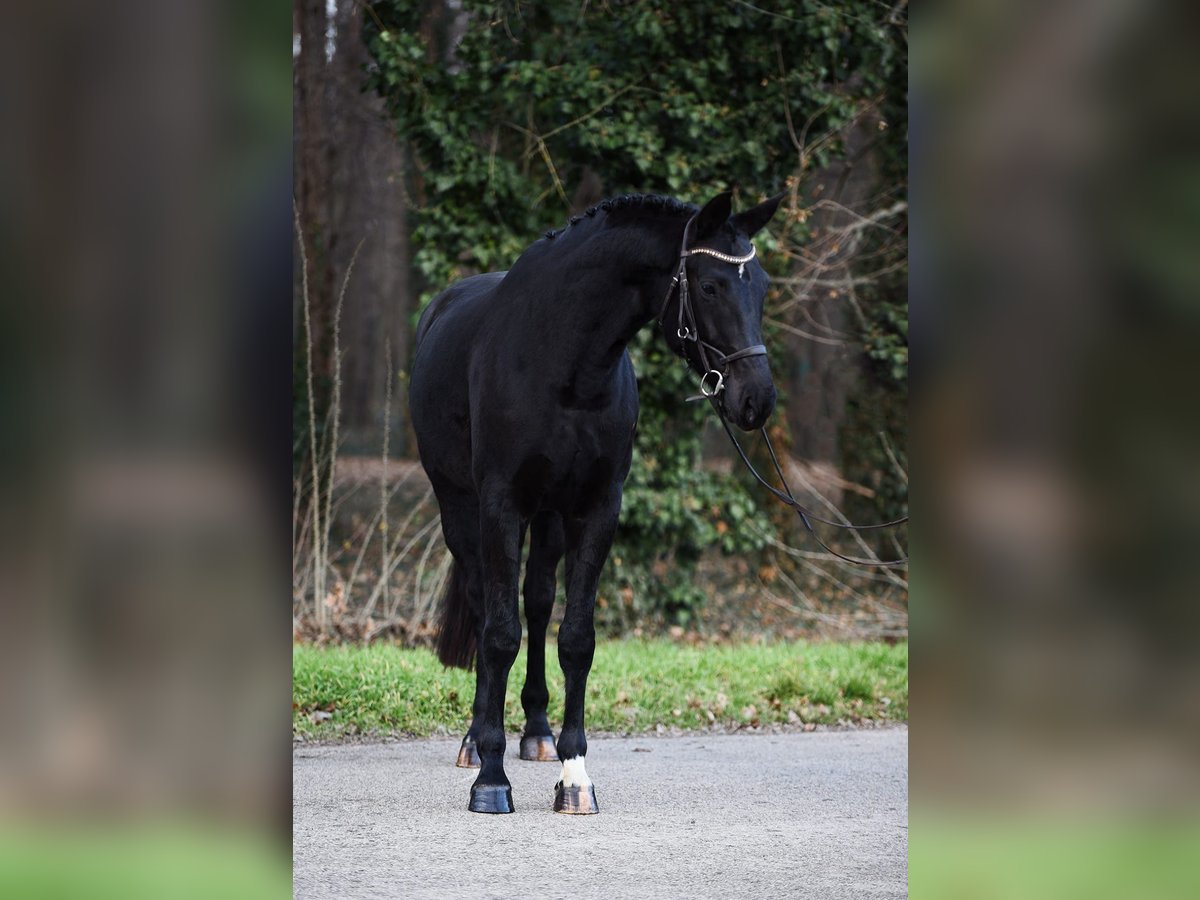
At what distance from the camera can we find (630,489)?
Answer: 10.8 m

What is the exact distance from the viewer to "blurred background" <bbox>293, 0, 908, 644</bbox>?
419 inches

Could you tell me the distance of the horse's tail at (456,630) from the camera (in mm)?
7059

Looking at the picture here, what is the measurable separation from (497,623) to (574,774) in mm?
652

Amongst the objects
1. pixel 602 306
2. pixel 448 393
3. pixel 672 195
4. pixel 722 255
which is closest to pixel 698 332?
pixel 722 255

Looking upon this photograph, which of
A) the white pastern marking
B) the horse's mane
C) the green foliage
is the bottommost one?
the white pastern marking

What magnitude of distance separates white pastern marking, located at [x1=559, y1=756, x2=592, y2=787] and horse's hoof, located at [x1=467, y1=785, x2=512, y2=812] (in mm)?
226

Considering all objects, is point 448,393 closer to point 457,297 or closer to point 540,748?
point 457,297

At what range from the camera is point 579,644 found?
226 inches

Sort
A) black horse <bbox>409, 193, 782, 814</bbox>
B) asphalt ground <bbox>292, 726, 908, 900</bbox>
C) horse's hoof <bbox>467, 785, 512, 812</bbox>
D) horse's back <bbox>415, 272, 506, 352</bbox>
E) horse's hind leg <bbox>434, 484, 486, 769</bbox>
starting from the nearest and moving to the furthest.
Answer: asphalt ground <bbox>292, 726, 908, 900</bbox> < black horse <bbox>409, 193, 782, 814</bbox> < horse's hoof <bbox>467, 785, 512, 812</bbox> < horse's hind leg <bbox>434, 484, 486, 769</bbox> < horse's back <bbox>415, 272, 506, 352</bbox>
